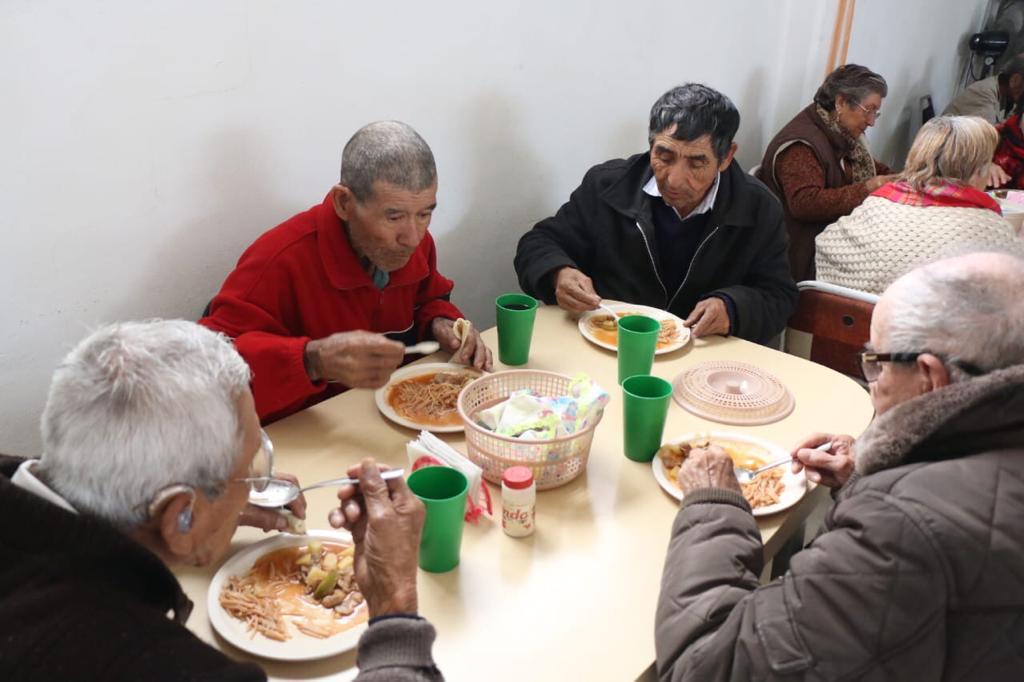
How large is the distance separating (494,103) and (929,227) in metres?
1.79

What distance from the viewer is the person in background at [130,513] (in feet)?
2.74

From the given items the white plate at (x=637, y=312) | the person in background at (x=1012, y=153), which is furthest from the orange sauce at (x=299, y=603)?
the person in background at (x=1012, y=153)

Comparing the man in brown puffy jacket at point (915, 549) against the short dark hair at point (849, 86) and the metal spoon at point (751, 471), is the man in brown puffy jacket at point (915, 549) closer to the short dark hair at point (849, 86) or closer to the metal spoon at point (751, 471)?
the metal spoon at point (751, 471)

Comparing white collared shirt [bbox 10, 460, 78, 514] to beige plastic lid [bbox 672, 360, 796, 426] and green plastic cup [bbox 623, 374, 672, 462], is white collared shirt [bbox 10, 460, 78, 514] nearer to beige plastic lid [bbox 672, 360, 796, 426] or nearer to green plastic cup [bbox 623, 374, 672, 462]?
green plastic cup [bbox 623, 374, 672, 462]

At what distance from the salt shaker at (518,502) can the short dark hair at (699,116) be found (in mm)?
1546

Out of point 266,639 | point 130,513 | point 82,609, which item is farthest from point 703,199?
point 82,609

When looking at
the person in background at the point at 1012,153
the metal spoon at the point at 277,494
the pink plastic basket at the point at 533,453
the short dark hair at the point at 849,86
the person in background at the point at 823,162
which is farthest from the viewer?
the person in background at the point at 1012,153

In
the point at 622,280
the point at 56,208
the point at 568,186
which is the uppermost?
the point at 56,208

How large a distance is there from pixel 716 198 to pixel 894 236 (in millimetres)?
901

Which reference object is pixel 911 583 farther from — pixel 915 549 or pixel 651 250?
pixel 651 250

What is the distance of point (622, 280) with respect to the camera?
2.84 meters

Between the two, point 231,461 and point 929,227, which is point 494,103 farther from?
point 231,461

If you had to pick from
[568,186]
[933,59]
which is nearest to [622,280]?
[568,186]

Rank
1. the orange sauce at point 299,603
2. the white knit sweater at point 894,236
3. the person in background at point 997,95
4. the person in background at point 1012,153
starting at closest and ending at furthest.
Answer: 1. the orange sauce at point 299,603
2. the white knit sweater at point 894,236
3. the person in background at point 1012,153
4. the person in background at point 997,95
